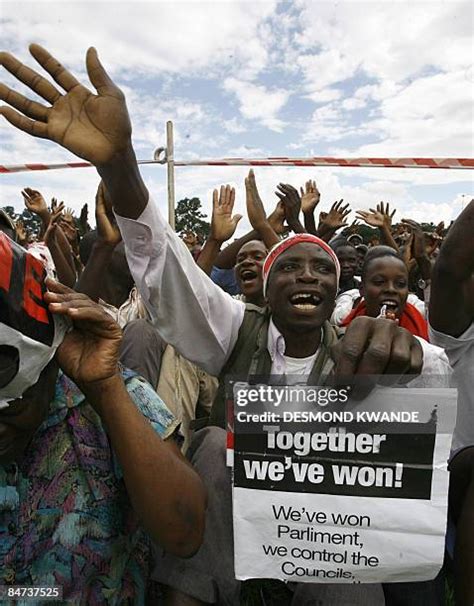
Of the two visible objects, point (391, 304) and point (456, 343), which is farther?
point (391, 304)

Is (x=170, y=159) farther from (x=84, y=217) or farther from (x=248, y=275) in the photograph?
(x=84, y=217)

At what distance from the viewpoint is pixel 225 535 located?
1.55 m

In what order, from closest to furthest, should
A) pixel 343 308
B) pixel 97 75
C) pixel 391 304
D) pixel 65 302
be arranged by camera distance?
pixel 65 302 < pixel 97 75 < pixel 391 304 < pixel 343 308

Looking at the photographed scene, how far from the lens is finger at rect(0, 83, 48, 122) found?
1473mm

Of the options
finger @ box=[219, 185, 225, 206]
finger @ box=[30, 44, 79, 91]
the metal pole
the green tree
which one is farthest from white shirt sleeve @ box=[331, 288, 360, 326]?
the green tree

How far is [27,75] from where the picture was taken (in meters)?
1.47

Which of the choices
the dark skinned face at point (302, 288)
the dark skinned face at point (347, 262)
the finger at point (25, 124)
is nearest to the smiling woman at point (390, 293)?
the dark skinned face at point (302, 288)

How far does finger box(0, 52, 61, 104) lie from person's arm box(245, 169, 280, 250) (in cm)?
258

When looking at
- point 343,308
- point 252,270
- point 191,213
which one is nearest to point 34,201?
point 252,270

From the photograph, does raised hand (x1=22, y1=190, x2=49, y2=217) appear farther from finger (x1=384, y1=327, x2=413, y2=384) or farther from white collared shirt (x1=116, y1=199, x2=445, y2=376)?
finger (x1=384, y1=327, x2=413, y2=384)

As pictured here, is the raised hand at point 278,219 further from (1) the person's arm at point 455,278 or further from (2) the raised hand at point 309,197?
(1) the person's arm at point 455,278

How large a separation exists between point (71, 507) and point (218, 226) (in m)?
2.43

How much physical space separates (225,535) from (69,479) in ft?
1.47

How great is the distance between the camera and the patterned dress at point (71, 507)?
4.63 feet
